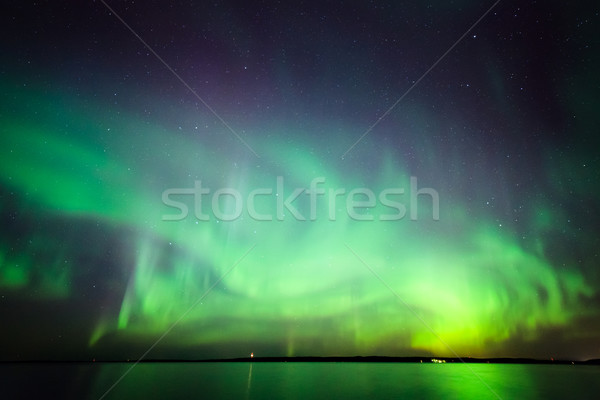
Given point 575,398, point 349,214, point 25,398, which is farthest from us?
point 575,398

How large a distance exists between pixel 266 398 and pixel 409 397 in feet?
25.2

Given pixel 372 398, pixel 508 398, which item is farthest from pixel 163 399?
pixel 508 398

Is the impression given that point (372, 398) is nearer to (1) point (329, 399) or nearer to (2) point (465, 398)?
(1) point (329, 399)

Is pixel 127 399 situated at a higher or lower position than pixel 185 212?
lower

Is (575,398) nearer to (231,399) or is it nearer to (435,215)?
(435,215)

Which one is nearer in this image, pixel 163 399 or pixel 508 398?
pixel 163 399

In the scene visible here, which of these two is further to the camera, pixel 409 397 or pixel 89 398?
pixel 409 397

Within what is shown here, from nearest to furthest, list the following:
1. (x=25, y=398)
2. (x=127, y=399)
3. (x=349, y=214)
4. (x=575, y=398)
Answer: (x=349, y=214)
(x=127, y=399)
(x=25, y=398)
(x=575, y=398)

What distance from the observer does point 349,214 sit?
50.7 ft

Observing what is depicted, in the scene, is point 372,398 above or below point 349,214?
below

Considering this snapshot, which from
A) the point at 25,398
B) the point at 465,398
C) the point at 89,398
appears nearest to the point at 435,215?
the point at 465,398

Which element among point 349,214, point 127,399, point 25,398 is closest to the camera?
point 349,214

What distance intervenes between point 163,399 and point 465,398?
14234 millimetres

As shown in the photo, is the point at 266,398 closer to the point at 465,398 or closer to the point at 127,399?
the point at 127,399
